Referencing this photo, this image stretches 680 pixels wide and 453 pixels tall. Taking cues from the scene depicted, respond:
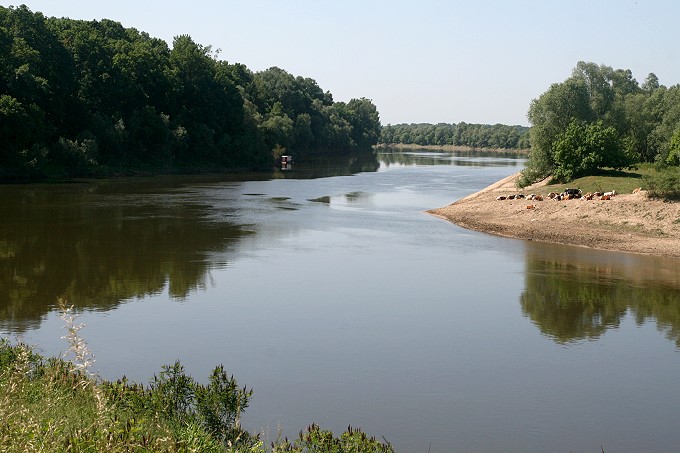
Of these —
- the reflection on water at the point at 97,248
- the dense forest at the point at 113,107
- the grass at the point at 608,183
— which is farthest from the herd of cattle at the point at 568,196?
the dense forest at the point at 113,107

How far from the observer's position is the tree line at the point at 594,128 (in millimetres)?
59125

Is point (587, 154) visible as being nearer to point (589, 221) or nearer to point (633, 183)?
point (633, 183)

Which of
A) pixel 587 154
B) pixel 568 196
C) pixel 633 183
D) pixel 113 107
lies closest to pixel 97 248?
pixel 568 196

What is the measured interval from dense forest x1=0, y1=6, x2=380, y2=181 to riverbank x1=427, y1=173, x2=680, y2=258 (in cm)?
4137

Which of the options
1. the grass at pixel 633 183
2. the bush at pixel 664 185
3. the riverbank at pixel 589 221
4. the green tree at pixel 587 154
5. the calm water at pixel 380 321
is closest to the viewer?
the calm water at pixel 380 321

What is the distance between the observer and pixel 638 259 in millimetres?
37500

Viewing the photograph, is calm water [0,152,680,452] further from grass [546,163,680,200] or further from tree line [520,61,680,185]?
tree line [520,61,680,185]

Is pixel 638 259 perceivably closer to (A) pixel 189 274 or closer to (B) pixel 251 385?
(A) pixel 189 274

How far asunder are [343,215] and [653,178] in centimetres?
2111

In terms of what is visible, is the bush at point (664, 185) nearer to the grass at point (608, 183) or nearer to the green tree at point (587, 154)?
the grass at point (608, 183)

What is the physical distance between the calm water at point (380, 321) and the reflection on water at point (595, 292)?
113 millimetres

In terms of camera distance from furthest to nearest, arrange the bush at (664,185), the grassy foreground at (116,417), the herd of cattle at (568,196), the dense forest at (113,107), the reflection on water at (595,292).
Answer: the dense forest at (113,107)
the herd of cattle at (568,196)
the bush at (664,185)
the reflection on water at (595,292)
the grassy foreground at (116,417)

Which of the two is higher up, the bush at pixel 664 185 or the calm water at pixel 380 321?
the bush at pixel 664 185

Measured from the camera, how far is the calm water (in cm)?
1622
